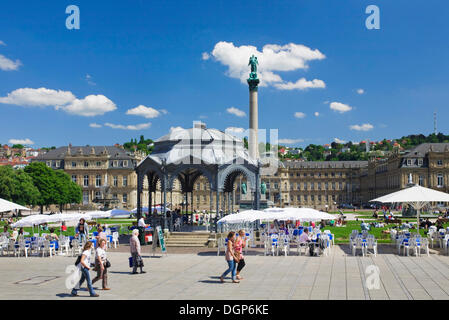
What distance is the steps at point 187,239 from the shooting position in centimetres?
2659

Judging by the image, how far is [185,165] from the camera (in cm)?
2856

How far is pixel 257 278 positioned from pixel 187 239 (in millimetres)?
12268

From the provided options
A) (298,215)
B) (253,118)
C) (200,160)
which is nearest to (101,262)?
(298,215)

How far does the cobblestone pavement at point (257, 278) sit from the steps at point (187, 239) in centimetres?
477

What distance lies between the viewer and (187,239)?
89.1 ft

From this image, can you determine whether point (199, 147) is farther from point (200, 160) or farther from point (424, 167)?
point (424, 167)

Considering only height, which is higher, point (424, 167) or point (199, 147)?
point (424, 167)

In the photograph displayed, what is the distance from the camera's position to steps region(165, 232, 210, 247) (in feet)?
87.2

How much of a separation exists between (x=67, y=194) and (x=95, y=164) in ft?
88.0

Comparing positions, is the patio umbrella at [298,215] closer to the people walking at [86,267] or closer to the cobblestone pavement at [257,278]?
the cobblestone pavement at [257,278]

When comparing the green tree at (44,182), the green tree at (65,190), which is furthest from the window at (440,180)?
the green tree at (44,182)

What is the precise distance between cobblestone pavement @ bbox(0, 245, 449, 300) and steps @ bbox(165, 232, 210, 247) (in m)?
4.77

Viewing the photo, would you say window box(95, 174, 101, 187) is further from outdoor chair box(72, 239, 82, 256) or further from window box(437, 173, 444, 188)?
outdoor chair box(72, 239, 82, 256)
